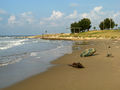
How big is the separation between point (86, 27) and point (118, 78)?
88498 mm


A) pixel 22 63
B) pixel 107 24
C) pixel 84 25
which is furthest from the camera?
pixel 84 25

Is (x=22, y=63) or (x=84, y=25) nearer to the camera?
(x=22, y=63)

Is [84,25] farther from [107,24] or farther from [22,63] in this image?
[22,63]

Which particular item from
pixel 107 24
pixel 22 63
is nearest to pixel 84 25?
pixel 107 24

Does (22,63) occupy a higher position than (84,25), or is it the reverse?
(84,25)

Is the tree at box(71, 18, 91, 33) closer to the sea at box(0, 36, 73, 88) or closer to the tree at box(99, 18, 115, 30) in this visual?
the tree at box(99, 18, 115, 30)

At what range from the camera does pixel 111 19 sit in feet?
276

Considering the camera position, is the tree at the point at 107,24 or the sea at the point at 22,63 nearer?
the sea at the point at 22,63

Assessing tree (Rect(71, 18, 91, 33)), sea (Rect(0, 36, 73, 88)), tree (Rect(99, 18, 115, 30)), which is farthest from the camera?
tree (Rect(71, 18, 91, 33))

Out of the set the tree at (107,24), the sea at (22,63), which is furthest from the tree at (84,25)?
the sea at (22,63)

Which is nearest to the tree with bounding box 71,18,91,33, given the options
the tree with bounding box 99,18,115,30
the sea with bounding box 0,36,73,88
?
the tree with bounding box 99,18,115,30

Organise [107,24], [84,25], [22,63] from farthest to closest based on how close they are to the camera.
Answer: [84,25] → [107,24] → [22,63]

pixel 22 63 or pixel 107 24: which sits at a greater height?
pixel 107 24

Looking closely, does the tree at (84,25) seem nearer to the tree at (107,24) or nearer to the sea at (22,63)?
the tree at (107,24)
